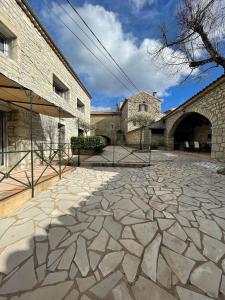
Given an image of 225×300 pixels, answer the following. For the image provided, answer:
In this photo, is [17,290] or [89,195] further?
[89,195]

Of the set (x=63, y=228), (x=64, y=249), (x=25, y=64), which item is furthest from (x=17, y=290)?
(x=25, y=64)

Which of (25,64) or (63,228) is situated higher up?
(25,64)

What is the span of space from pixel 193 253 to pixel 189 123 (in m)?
15.7

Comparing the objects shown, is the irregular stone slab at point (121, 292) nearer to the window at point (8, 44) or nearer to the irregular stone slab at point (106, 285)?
the irregular stone slab at point (106, 285)

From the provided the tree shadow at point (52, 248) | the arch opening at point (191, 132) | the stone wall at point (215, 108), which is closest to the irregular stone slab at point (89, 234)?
the tree shadow at point (52, 248)

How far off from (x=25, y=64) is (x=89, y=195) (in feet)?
17.0

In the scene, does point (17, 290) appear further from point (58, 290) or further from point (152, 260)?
point (152, 260)

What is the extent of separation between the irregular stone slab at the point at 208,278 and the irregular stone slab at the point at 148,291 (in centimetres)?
31

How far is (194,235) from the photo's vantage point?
206cm

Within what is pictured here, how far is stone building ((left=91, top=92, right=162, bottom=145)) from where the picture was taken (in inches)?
880

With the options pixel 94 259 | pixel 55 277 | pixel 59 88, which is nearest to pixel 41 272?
pixel 55 277

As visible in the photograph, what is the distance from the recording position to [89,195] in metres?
3.40

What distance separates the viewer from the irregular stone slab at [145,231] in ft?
6.48

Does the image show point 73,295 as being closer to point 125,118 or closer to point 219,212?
point 219,212
